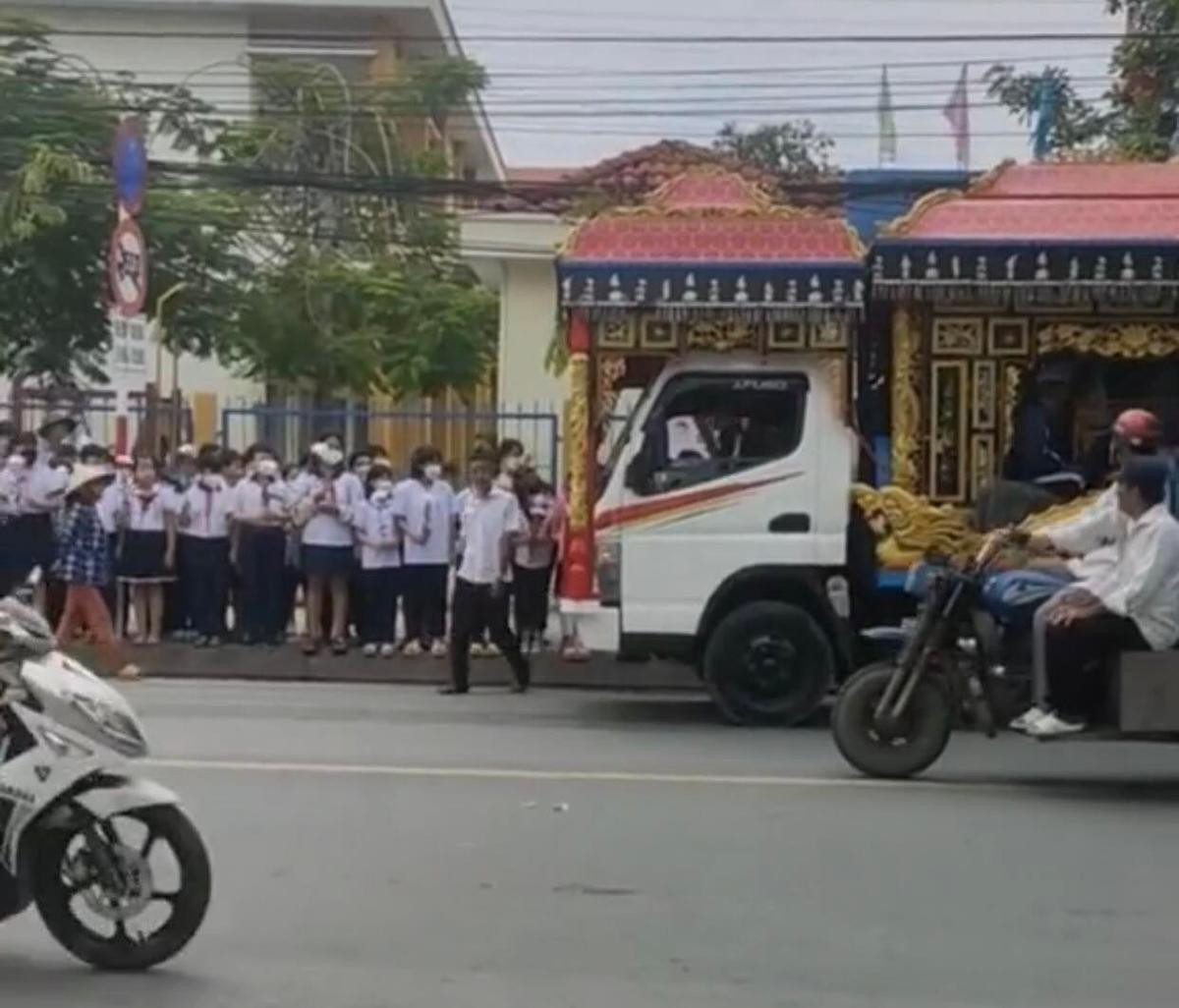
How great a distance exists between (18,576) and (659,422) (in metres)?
6.09

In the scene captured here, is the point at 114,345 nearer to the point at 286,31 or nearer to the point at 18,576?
the point at 18,576

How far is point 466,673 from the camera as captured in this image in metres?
17.7

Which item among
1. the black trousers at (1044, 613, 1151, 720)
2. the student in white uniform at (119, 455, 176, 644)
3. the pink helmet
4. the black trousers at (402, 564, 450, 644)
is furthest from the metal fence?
the black trousers at (1044, 613, 1151, 720)

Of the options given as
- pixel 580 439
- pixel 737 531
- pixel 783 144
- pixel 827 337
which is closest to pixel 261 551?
pixel 580 439

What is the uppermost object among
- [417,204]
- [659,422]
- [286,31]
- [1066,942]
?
[286,31]

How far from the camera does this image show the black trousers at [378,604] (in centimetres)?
1908

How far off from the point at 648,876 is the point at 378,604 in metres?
9.89

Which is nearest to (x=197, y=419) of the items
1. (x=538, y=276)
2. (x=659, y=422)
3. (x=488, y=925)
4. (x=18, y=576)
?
(x=538, y=276)

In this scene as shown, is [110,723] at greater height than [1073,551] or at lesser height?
lesser

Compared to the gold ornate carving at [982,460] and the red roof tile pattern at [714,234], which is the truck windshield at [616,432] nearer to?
the red roof tile pattern at [714,234]

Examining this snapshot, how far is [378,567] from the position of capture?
62.3 ft

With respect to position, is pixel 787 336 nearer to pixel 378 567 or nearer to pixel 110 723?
pixel 378 567

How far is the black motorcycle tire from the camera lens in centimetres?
1213

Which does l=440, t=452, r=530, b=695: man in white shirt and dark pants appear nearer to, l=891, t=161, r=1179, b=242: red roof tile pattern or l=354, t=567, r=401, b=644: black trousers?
l=354, t=567, r=401, b=644: black trousers
